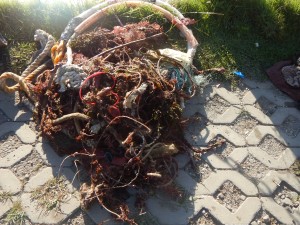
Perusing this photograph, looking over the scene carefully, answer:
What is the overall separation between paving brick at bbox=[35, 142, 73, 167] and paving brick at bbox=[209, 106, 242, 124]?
158 centimetres

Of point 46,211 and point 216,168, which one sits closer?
point 46,211

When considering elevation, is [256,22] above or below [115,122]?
above

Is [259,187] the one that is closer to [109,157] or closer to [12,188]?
[109,157]

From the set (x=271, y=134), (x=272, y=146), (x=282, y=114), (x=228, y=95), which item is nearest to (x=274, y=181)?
(x=272, y=146)

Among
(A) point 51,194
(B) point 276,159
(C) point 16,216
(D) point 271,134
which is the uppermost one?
(D) point 271,134

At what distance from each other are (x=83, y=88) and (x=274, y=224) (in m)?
2.15

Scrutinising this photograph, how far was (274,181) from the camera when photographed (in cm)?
348

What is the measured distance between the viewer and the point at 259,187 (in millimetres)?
3416

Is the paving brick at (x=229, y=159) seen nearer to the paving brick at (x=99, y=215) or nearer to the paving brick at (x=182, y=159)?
the paving brick at (x=182, y=159)

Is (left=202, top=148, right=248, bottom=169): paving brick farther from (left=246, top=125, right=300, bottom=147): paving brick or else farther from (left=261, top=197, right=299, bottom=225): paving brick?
(left=261, top=197, right=299, bottom=225): paving brick

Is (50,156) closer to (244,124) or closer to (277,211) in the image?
(244,124)

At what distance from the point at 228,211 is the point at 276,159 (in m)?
0.85

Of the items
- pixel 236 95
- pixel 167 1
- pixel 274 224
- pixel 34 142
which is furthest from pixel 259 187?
pixel 167 1

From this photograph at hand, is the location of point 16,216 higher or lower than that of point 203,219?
lower
